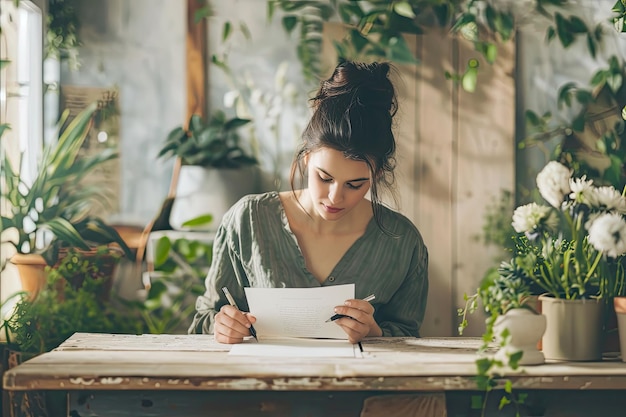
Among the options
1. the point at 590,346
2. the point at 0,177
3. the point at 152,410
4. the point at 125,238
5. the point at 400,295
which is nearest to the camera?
the point at 152,410

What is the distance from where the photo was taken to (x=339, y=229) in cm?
230

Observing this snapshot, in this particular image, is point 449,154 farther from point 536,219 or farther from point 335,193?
point 536,219

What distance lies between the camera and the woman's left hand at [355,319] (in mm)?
1800

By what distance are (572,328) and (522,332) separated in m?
0.13

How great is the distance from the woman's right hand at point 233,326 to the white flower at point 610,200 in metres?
0.81

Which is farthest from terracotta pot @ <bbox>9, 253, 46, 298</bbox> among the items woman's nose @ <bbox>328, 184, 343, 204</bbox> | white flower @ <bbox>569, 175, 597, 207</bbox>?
white flower @ <bbox>569, 175, 597, 207</bbox>

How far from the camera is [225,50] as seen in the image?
3.45 meters

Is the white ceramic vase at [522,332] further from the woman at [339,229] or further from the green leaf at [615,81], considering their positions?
the green leaf at [615,81]

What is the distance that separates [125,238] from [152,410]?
1.96 meters

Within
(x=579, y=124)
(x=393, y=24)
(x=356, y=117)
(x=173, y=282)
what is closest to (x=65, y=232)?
(x=173, y=282)

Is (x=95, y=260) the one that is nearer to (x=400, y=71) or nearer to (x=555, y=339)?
(x=400, y=71)

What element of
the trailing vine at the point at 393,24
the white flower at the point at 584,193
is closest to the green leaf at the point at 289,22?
the trailing vine at the point at 393,24

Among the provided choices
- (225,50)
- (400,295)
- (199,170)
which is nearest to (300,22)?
(225,50)

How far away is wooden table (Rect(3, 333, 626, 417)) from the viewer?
1476 millimetres
